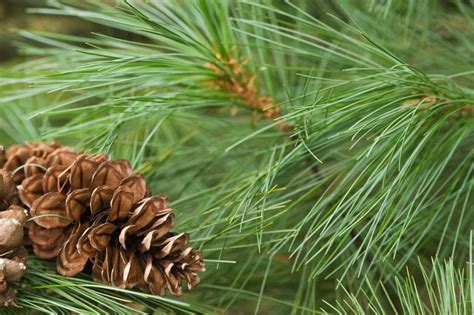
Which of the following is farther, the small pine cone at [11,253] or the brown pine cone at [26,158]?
the brown pine cone at [26,158]

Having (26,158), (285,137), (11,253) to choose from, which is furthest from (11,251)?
(285,137)

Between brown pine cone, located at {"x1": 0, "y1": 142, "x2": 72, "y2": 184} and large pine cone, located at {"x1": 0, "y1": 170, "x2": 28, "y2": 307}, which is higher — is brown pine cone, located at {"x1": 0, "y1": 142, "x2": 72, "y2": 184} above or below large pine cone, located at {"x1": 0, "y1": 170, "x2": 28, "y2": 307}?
above

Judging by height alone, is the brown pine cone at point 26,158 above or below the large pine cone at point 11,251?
above

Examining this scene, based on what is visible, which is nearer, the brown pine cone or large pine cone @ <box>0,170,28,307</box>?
large pine cone @ <box>0,170,28,307</box>

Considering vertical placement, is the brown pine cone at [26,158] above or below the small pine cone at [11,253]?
above
